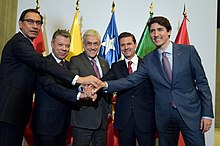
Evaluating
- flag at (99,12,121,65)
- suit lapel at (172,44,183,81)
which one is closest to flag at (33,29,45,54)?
flag at (99,12,121,65)

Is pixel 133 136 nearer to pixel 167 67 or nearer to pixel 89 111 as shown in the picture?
pixel 89 111

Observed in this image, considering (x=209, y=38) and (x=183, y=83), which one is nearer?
(x=183, y=83)

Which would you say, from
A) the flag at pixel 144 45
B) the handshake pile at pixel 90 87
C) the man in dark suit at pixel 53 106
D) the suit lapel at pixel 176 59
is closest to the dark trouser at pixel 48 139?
the man in dark suit at pixel 53 106

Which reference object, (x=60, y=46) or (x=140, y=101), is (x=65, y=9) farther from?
(x=140, y=101)

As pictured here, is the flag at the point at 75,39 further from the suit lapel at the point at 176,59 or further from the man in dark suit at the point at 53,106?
the suit lapel at the point at 176,59

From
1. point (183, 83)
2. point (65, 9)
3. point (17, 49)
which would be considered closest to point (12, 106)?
point (17, 49)

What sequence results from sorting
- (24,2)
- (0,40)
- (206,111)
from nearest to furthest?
1. (206,111)
2. (0,40)
3. (24,2)

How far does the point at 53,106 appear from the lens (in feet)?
6.30

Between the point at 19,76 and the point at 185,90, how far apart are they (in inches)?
53.0

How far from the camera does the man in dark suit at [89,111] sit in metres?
1.96

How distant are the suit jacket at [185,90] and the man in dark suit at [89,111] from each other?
20.1 inches

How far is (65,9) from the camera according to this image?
3686 millimetres

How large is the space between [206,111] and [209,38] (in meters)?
2.29

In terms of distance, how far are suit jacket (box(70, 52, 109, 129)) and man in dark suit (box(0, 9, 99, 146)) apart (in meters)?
0.15
